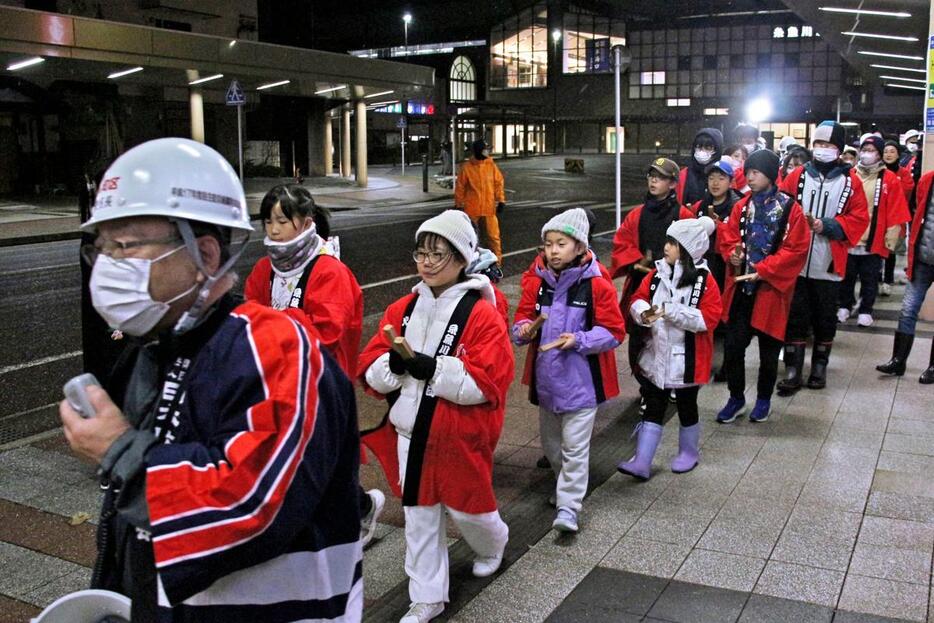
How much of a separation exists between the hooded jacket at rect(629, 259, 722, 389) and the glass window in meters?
66.1

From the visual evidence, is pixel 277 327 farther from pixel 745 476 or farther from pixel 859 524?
pixel 745 476

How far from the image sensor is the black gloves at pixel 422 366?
143 inches

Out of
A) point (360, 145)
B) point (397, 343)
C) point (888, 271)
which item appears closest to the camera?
point (397, 343)

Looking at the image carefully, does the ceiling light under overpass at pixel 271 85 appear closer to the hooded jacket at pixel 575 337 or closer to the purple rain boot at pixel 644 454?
the purple rain boot at pixel 644 454

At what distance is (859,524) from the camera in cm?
482

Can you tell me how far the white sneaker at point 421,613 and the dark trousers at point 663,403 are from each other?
7.42ft

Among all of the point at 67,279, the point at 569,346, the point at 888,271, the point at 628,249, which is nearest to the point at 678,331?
the point at 569,346

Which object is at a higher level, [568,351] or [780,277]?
[780,277]

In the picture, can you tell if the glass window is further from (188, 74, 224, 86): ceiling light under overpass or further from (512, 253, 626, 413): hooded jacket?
(512, 253, 626, 413): hooded jacket

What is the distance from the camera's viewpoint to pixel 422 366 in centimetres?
363

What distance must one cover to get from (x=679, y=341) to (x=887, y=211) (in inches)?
222

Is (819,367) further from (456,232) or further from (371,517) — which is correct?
(456,232)

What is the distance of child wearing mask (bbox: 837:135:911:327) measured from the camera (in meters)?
10.0

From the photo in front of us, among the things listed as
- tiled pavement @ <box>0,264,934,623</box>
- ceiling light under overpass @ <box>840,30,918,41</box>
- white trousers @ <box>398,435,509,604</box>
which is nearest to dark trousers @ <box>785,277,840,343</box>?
tiled pavement @ <box>0,264,934,623</box>
